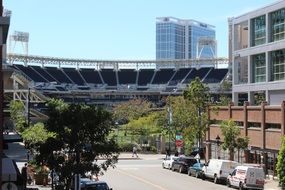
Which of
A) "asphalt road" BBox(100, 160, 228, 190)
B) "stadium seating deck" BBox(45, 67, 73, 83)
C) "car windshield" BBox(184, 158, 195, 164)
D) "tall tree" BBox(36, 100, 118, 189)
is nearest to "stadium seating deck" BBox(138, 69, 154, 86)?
"stadium seating deck" BBox(45, 67, 73, 83)

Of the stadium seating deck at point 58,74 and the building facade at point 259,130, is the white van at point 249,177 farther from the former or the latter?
the stadium seating deck at point 58,74

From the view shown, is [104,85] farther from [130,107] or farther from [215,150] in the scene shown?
[215,150]

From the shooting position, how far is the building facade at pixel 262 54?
5034 cm

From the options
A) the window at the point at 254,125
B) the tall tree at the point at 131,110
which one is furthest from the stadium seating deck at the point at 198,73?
the window at the point at 254,125

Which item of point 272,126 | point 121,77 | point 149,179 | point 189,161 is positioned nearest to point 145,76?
point 121,77

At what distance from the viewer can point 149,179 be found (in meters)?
44.1

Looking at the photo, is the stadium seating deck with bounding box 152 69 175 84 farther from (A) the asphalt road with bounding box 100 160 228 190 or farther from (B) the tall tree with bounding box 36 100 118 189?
(B) the tall tree with bounding box 36 100 118 189

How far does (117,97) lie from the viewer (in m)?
161

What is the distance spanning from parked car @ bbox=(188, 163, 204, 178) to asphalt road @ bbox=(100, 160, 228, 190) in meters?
0.53

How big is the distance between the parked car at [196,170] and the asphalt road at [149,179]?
1.74 ft

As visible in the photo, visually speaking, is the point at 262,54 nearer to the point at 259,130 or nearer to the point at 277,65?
the point at 277,65

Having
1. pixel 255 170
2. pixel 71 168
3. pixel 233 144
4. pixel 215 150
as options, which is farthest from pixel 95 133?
pixel 215 150

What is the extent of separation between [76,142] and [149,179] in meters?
20.0

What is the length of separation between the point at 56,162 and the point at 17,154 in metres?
37.7
